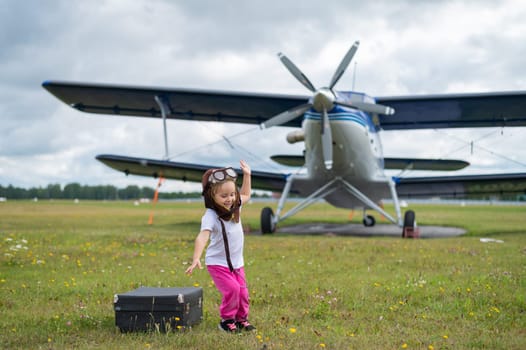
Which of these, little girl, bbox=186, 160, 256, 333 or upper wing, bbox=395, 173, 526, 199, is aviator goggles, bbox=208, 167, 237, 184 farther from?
upper wing, bbox=395, 173, 526, 199

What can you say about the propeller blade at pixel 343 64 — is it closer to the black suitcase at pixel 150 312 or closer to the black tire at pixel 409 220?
the black tire at pixel 409 220

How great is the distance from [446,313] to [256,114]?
1467 centimetres

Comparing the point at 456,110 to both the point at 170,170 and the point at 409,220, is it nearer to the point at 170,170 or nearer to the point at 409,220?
the point at 409,220

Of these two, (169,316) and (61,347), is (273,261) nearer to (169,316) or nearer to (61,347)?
(169,316)

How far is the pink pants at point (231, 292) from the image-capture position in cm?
427

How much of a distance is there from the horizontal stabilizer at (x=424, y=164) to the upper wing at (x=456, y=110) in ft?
3.88

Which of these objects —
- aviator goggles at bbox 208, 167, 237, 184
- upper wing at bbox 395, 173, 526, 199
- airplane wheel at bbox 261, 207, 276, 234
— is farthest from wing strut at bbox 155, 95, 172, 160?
aviator goggles at bbox 208, 167, 237, 184

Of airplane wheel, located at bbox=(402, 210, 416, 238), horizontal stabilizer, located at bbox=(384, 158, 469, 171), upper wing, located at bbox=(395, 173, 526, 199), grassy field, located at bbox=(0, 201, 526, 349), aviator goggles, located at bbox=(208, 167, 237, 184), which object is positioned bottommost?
grassy field, located at bbox=(0, 201, 526, 349)

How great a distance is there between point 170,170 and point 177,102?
2410mm

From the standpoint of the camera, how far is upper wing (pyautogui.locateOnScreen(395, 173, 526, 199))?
17531 mm

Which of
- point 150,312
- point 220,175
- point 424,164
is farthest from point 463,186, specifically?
point 150,312

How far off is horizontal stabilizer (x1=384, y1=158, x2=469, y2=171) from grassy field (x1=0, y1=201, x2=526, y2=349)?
28.1ft

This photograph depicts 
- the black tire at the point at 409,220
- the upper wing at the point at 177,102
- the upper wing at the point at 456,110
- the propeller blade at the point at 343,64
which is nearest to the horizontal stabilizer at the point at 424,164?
the upper wing at the point at 456,110

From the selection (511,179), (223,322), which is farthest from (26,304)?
(511,179)
